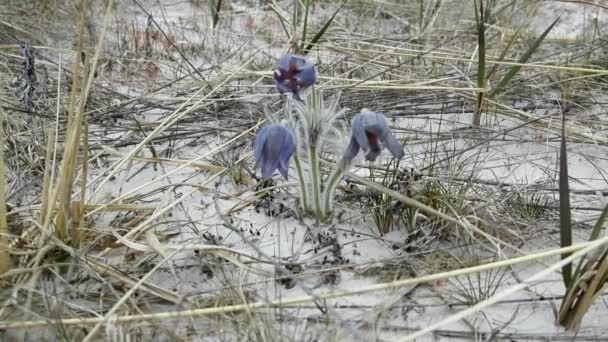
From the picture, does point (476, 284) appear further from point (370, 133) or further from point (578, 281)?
point (370, 133)

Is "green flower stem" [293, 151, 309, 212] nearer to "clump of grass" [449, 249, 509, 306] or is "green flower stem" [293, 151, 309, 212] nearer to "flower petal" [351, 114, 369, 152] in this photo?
"flower petal" [351, 114, 369, 152]

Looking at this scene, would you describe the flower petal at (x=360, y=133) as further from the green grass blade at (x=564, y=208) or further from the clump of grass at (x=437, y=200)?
the green grass blade at (x=564, y=208)

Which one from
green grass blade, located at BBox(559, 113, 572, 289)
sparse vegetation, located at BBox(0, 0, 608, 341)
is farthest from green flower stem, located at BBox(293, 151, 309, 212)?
green grass blade, located at BBox(559, 113, 572, 289)

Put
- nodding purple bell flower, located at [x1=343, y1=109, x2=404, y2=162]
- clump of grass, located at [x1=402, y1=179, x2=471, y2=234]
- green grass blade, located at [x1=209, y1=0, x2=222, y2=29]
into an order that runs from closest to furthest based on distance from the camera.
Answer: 1. nodding purple bell flower, located at [x1=343, y1=109, x2=404, y2=162]
2. clump of grass, located at [x1=402, y1=179, x2=471, y2=234]
3. green grass blade, located at [x1=209, y1=0, x2=222, y2=29]

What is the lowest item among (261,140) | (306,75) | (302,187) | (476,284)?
(476,284)

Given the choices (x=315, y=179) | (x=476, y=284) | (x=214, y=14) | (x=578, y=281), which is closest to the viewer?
(x=578, y=281)

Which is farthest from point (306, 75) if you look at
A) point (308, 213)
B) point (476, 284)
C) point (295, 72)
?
point (476, 284)

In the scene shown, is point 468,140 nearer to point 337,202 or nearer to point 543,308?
point 337,202

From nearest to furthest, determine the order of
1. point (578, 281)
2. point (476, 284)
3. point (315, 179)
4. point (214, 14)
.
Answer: point (578, 281), point (476, 284), point (315, 179), point (214, 14)
